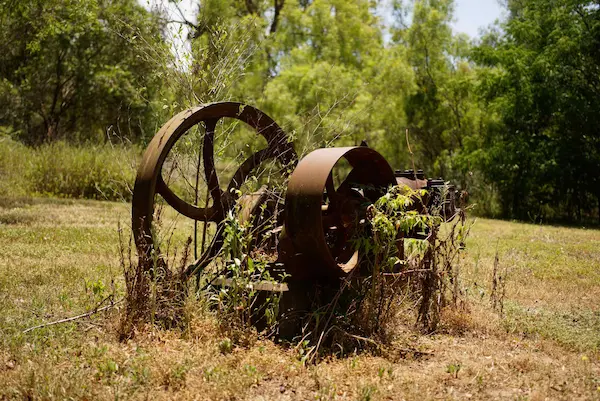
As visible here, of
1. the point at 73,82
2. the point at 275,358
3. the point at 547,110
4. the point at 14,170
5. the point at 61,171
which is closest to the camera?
the point at 275,358

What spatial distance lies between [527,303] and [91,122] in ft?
78.2

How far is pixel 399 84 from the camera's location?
24.1 metres

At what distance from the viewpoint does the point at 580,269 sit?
8867 millimetres

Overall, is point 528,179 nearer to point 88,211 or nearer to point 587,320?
point 88,211

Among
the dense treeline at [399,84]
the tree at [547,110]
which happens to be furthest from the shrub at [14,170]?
the tree at [547,110]

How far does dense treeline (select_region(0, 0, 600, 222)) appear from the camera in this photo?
17641 mm

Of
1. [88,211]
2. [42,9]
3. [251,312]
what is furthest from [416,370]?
[42,9]

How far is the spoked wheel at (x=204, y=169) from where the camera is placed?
4992 mm

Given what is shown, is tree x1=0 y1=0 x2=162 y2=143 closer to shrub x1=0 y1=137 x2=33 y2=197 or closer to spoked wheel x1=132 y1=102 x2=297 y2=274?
shrub x1=0 y1=137 x2=33 y2=197

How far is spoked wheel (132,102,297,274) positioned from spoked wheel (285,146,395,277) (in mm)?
618

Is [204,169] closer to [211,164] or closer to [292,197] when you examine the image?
[211,164]

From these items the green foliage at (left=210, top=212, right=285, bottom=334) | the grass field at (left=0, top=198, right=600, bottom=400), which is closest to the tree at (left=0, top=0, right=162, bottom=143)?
the grass field at (left=0, top=198, right=600, bottom=400)

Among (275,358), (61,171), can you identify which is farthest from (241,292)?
(61,171)

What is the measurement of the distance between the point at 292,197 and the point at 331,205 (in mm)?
764
